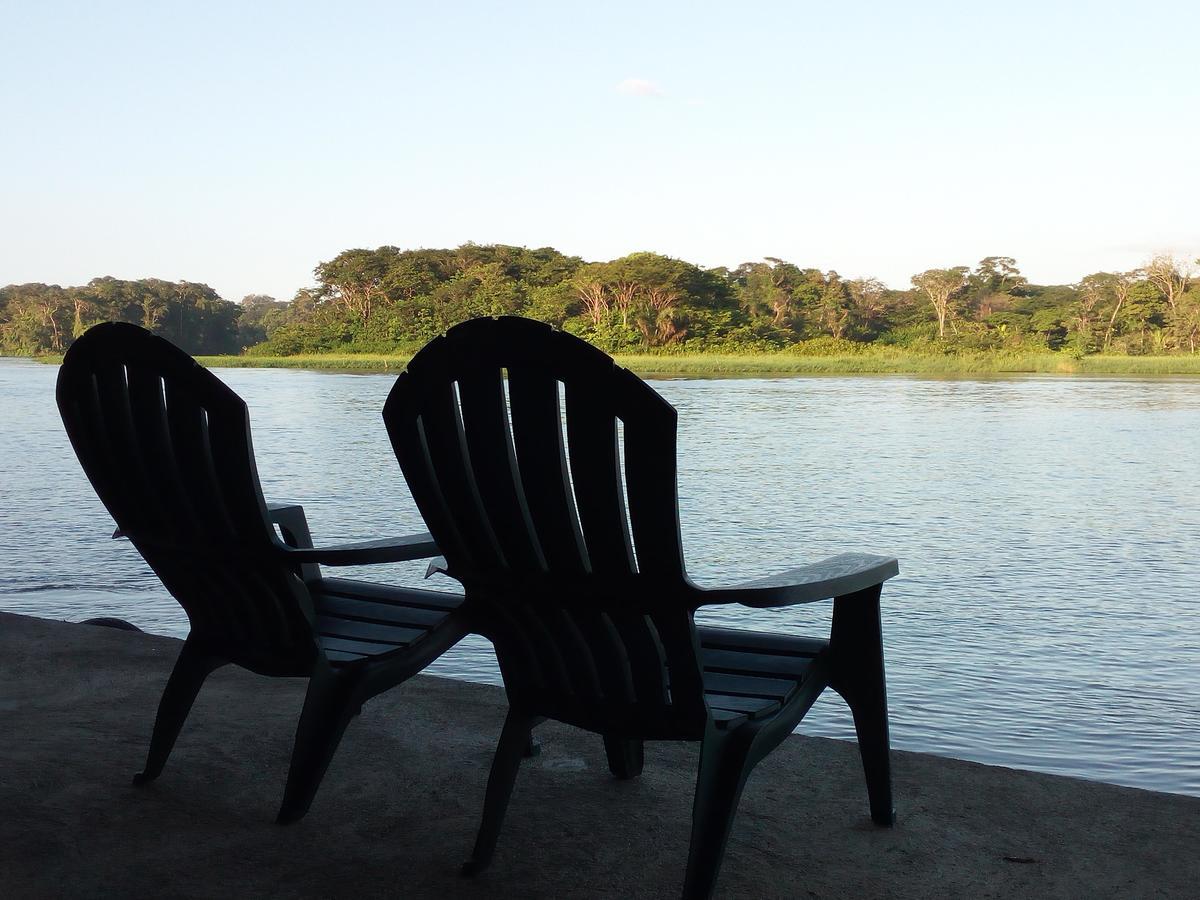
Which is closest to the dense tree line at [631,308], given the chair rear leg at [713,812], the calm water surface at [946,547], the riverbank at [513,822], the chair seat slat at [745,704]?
the calm water surface at [946,547]

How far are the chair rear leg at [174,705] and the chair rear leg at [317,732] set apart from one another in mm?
289

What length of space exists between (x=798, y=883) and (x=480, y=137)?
63.4 m

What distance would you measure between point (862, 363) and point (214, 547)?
4467 centimetres

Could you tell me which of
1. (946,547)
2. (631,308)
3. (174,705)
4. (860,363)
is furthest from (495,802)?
(631,308)

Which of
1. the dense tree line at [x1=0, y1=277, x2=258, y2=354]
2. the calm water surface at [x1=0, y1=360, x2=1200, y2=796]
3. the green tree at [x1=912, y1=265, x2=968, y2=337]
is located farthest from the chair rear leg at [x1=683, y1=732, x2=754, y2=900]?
the green tree at [x1=912, y1=265, x2=968, y2=337]

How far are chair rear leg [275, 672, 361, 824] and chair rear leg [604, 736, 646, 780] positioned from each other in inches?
17.9

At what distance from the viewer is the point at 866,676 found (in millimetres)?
1662

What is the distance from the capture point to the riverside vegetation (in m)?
44.7

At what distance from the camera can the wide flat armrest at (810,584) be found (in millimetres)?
1337

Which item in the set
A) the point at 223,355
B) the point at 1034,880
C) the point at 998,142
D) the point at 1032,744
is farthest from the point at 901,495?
the point at 998,142

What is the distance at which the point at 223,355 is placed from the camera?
4916 cm

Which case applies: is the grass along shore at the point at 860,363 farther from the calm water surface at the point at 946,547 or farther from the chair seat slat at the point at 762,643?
the chair seat slat at the point at 762,643

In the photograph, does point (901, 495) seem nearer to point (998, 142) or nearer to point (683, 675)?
point (683, 675)

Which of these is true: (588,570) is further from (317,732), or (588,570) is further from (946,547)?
(946,547)
